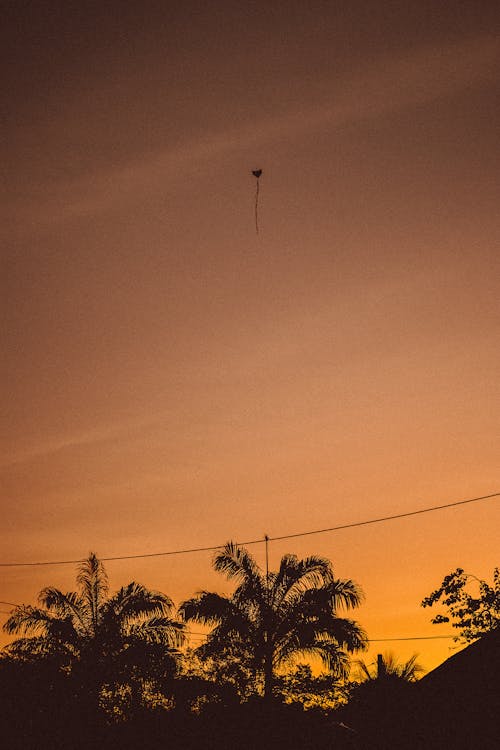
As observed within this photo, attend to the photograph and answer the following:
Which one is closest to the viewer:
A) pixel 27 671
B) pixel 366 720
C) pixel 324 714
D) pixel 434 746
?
pixel 434 746

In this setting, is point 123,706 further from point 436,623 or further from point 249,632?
point 436,623

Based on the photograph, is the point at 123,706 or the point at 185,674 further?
the point at 185,674

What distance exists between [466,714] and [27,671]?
696 inches

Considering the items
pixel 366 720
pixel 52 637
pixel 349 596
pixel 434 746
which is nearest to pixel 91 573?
pixel 52 637

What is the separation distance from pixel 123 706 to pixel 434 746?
54.9ft

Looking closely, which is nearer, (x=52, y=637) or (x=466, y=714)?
(x=466, y=714)

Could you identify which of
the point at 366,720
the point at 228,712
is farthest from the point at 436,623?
the point at 228,712

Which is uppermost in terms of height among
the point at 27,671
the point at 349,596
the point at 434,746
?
the point at 349,596

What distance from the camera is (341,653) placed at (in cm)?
3622

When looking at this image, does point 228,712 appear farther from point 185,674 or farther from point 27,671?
point 27,671

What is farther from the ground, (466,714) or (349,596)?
(349,596)

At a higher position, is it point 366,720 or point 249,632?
point 249,632

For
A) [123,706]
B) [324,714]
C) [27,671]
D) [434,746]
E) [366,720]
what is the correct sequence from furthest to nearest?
[324,714] → [123,706] → [27,671] → [366,720] → [434,746]

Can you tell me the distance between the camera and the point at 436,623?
3131 centimetres
